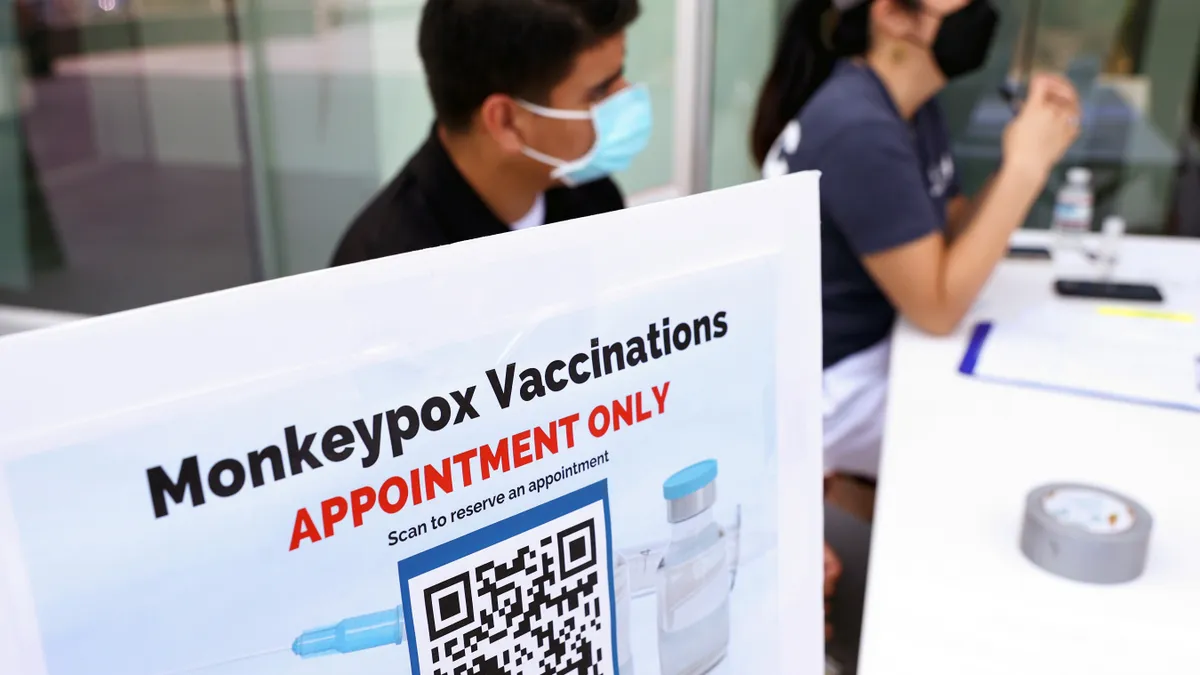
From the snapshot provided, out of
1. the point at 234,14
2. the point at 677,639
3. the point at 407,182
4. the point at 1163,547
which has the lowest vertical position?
the point at 1163,547

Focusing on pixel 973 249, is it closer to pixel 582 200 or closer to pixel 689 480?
pixel 582 200

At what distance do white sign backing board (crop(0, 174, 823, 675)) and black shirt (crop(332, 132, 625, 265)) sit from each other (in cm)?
63

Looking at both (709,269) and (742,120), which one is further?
(742,120)

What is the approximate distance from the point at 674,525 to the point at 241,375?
220 mm

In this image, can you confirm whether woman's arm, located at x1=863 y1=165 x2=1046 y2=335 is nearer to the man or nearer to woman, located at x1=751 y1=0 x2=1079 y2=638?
woman, located at x1=751 y1=0 x2=1079 y2=638

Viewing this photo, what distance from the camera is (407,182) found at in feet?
3.67

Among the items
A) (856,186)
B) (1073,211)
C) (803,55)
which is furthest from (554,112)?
(1073,211)

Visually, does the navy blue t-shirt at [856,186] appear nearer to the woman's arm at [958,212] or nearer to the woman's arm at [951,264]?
the woman's arm at [951,264]

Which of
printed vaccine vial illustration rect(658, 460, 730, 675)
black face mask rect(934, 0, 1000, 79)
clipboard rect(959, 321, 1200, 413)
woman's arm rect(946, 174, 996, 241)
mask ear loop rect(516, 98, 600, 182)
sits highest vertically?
black face mask rect(934, 0, 1000, 79)

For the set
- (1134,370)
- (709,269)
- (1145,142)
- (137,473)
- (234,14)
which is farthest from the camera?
(1145,142)

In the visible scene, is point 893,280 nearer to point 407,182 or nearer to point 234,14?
point 407,182

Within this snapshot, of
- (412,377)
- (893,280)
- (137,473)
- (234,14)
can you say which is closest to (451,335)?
(412,377)

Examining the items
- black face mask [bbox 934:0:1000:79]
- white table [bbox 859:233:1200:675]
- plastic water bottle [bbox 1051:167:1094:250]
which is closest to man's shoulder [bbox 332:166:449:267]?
white table [bbox 859:233:1200:675]

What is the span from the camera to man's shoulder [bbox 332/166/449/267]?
41.8 inches
